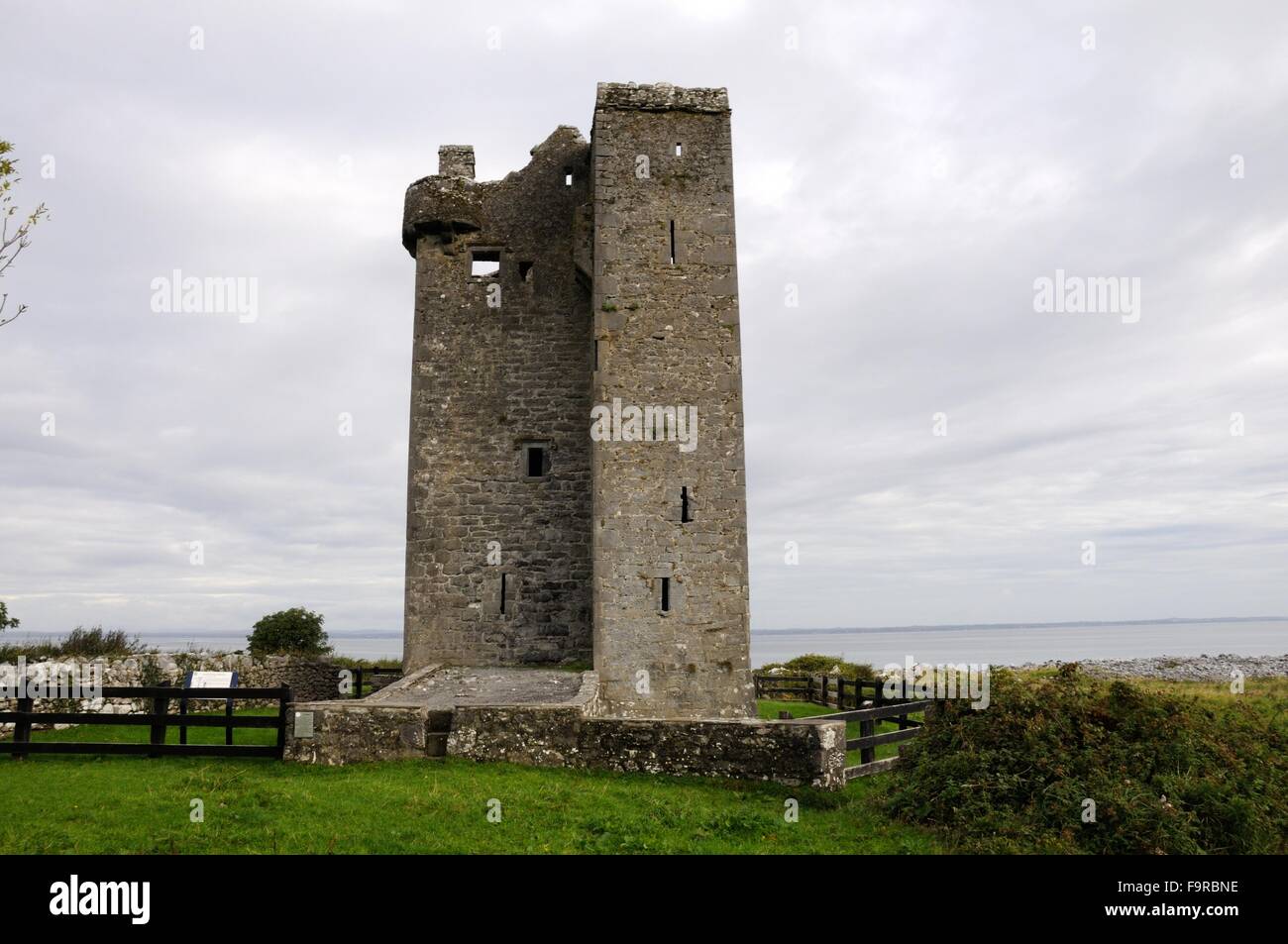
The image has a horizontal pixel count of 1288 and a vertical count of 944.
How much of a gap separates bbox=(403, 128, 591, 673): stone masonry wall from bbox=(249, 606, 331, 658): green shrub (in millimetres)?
7772

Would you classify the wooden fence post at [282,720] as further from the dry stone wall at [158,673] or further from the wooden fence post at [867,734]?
the wooden fence post at [867,734]

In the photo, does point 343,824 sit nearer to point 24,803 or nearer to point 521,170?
point 24,803

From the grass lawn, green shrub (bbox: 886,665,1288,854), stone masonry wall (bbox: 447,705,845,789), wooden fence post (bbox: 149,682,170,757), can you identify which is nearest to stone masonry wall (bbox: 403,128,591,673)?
wooden fence post (bbox: 149,682,170,757)

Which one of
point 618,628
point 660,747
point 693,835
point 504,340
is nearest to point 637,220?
point 504,340

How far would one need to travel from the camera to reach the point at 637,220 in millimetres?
16375

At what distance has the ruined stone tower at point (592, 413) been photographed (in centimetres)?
1492

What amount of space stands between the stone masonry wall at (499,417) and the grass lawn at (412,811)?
7332 millimetres

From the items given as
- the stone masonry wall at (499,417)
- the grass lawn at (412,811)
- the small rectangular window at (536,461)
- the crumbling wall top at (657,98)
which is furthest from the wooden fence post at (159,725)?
the crumbling wall top at (657,98)

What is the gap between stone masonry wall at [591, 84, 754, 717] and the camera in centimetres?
1473

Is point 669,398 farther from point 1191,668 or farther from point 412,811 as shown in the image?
point 1191,668

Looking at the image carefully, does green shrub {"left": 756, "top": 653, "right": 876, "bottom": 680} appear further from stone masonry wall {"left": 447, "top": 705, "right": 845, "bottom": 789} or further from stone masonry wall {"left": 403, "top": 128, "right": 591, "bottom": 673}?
stone masonry wall {"left": 447, "top": 705, "right": 845, "bottom": 789}

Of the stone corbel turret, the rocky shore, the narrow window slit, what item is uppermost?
the stone corbel turret
